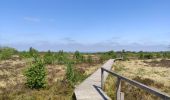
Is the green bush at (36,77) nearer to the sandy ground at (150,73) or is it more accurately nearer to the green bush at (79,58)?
the sandy ground at (150,73)

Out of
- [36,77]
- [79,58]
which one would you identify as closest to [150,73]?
[36,77]

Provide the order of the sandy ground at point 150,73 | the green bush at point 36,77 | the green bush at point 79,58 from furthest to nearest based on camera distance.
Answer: the green bush at point 79,58, the sandy ground at point 150,73, the green bush at point 36,77

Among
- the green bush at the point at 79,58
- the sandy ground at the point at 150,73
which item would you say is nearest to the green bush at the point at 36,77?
the sandy ground at the point at 150,73

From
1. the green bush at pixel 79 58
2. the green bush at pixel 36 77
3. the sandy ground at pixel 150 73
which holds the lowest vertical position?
the sandy ground at pixel 150 73

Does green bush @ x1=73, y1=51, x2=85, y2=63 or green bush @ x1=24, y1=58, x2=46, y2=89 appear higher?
green bush @ x1=73, y1=51, x2=85, y2=63

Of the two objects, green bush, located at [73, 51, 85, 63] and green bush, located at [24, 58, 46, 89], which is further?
green bush, located at [73, 51, 85, 63]

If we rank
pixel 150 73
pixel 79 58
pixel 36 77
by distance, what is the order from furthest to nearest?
pixel 79 58, pixel 150 73, pixel 36 77

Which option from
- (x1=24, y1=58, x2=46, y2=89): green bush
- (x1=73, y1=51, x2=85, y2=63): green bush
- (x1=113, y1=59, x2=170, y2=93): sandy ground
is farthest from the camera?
(x1=73, y1=51, x2=85, y2=63): green bush

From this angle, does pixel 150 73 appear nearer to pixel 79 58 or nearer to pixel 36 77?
pixel 36 77

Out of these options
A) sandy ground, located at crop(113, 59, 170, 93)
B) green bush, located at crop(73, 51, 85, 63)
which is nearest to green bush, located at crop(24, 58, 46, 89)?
sandy ground, located at crop(113, 59, 170, 93)

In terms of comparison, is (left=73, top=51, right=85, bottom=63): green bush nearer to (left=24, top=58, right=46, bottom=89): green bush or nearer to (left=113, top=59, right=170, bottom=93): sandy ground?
(left=113, top=59, right=170, bottom=93): sandy ground

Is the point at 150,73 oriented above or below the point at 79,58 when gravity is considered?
below

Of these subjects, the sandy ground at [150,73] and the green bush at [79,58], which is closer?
the sandy ground at [150,73]

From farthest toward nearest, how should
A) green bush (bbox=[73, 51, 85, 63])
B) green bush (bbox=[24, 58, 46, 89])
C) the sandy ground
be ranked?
1. green bush (bbox=[73, 51, 85, 63])
2. the sandy ground
3. green bush (bbox=[24, 58, 46, 89])
